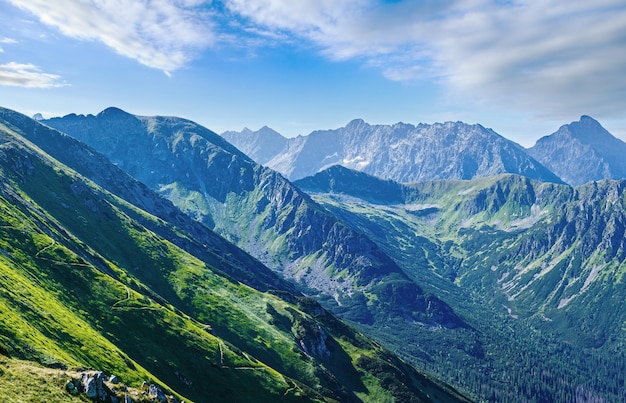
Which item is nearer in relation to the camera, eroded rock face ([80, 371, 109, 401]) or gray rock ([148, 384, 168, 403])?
eroded rock face ([80, 371, 109, 401])

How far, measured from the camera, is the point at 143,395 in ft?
247

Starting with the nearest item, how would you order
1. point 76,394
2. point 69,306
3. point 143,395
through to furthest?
point 76,394 < point 143,395 < point 69,306

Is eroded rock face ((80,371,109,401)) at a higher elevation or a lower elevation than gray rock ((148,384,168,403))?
higher

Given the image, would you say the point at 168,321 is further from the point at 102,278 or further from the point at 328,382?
the point at 328,382

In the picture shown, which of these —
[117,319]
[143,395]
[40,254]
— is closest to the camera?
[143,395]

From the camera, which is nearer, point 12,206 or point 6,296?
point 6,296

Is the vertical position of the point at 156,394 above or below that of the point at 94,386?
below

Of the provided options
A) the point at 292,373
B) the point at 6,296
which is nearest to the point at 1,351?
the point at 6,296

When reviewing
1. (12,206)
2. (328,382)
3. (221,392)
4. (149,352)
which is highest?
(12,206)

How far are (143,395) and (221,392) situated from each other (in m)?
64.6

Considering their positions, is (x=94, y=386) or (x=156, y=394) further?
(x=156, y=394)

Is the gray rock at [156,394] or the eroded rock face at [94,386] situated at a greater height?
the eroded rock face at [94,386]

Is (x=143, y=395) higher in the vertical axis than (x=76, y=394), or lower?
lower

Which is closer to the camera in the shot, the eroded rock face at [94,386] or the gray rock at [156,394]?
the eroded rock face at [94,386]
